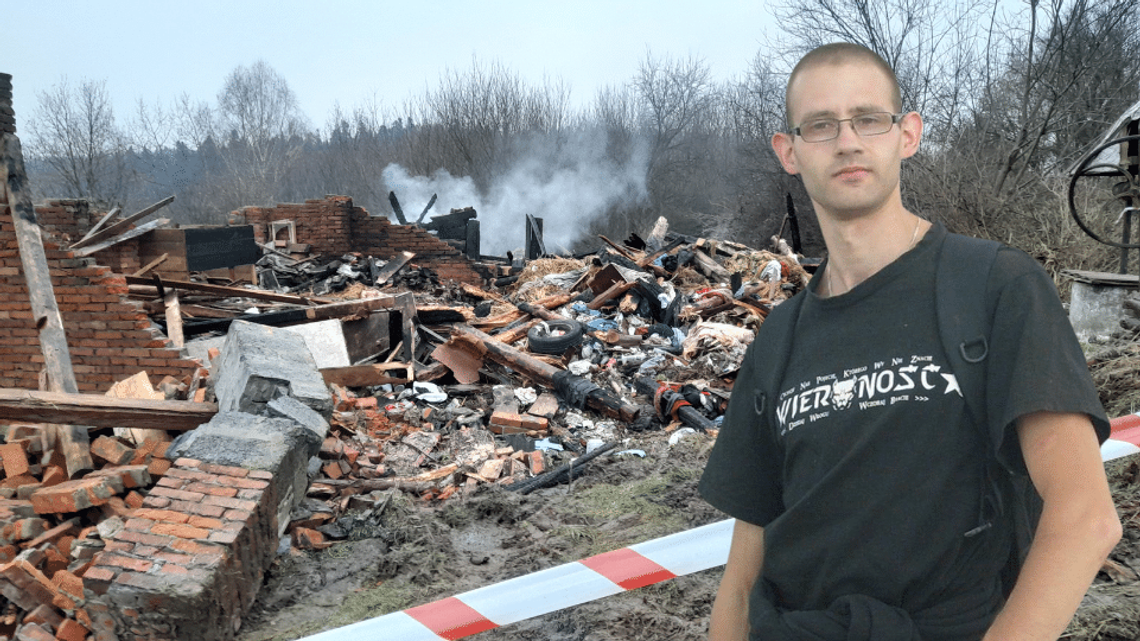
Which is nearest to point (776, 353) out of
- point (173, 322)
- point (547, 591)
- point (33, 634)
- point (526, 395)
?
point (547, 591)

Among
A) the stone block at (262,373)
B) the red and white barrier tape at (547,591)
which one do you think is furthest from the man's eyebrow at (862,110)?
the stone block at (262,373)

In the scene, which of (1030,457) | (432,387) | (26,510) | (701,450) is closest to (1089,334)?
(701,450)

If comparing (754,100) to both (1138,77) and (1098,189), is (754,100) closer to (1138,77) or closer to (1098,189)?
(1138,77)

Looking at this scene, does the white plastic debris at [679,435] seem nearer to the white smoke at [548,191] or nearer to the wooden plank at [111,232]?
the wooden plank at [111,232]

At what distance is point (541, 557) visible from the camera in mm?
4348

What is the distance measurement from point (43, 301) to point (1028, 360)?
284 inches

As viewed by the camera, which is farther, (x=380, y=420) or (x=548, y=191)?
(x=548, y=191)

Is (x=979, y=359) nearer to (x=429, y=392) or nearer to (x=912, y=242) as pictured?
(x=912, y=242)

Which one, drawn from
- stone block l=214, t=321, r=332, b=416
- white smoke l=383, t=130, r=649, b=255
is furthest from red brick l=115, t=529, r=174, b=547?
white smoke l=383, t=130, r=649, b=255

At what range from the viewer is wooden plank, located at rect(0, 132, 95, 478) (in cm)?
506

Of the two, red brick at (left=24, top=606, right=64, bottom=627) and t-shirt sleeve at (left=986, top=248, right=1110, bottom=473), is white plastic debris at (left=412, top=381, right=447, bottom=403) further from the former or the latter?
t-shirt sleeve at (left=986, top=248, right=1110, bottom=473)

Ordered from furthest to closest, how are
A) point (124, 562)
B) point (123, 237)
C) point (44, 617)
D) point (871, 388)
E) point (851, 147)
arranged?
1. point (123, 237)
2. point (44, 617)
3. point (124, 562)
4. point (851, 147)
5. point (871, 388)

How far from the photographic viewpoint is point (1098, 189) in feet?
42.5

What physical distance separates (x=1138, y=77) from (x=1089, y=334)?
16823 mm
